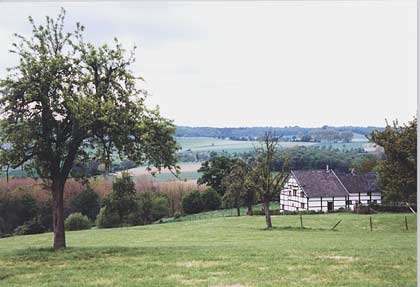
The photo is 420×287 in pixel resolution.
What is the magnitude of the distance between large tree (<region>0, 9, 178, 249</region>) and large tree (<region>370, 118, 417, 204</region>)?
586cm

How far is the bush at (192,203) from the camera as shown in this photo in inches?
446

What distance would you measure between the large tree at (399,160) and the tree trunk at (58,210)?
667cm

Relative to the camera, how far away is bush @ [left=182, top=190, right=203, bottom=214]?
1134 cm

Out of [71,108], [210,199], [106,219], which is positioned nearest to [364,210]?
[210,199]

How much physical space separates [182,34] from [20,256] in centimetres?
389

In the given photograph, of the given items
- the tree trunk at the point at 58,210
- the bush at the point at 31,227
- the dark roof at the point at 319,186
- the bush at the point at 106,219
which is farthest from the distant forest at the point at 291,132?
the dark roof at the point at 319,186

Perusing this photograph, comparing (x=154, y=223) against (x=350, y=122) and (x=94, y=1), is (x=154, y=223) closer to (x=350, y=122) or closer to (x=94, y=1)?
(x=350, y=122)

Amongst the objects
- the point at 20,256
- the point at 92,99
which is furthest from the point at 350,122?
the point at 20,256

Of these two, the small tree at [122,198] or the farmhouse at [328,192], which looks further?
the farmhouse at [328,192]

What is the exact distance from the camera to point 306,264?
530 cm

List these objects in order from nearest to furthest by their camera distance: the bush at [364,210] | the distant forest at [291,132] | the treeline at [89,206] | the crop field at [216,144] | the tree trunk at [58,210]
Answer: the tree trunk at [58,210]
the crop field at [216,144]
the distant forest at [291,132]
the treeline at [89,206]
the bush at [364,210]

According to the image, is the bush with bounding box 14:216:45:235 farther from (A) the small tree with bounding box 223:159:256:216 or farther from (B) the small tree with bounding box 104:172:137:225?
(A) the small tree with bounding box 223:159:256:216

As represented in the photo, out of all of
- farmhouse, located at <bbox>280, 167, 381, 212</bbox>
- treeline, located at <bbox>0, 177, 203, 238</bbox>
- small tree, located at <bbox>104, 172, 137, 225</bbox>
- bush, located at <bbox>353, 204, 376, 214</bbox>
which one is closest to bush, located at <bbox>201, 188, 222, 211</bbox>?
treeline, located at <bbox>0, 177, 203, 238</bbox>

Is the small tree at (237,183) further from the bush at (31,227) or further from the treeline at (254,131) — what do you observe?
the bush at (31,227)
